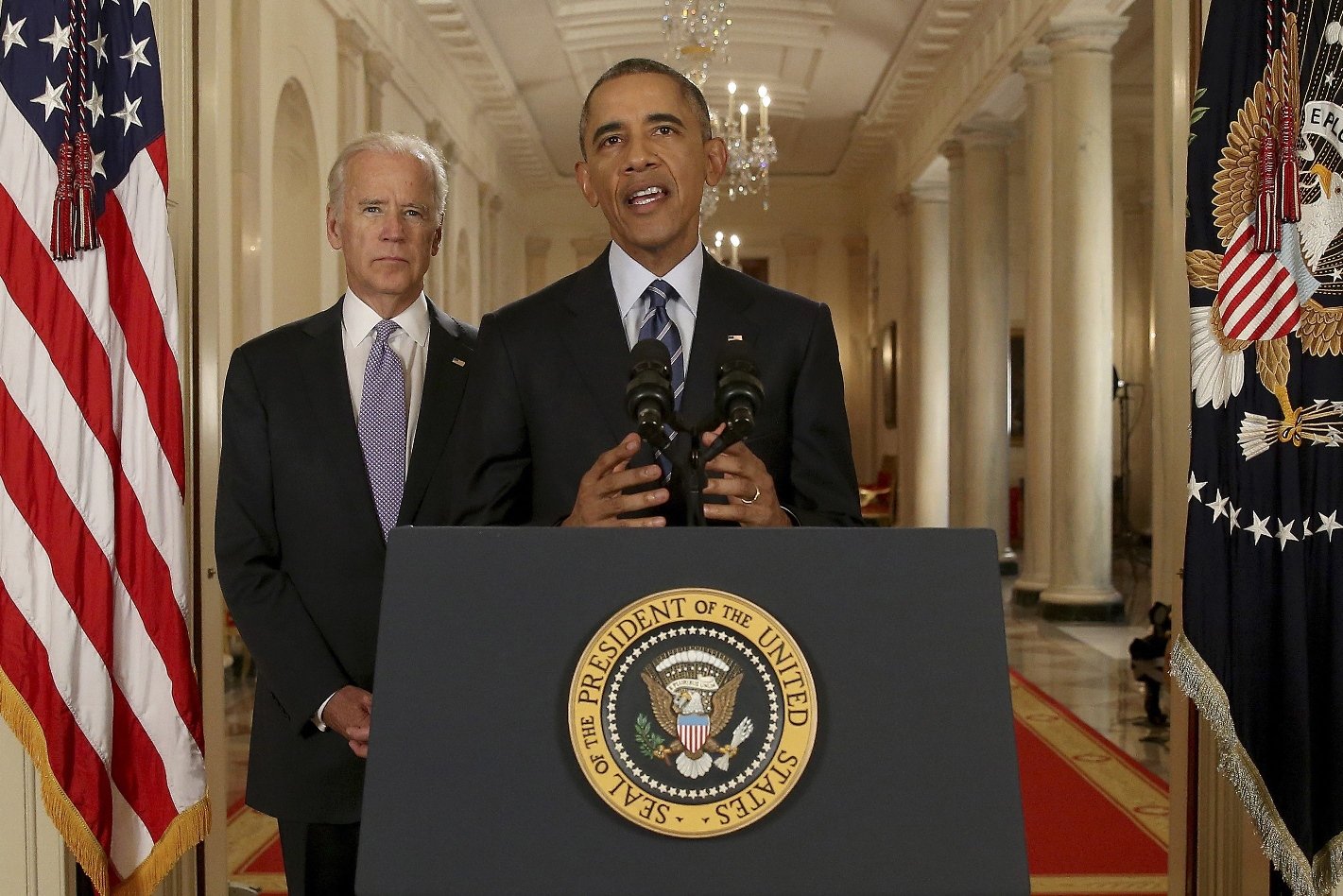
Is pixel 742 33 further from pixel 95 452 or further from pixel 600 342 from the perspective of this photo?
pixel 600 342

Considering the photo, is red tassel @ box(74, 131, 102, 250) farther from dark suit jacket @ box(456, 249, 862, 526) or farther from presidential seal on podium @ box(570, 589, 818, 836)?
presidential seal on podium @ box(570, 589, 818, 836)

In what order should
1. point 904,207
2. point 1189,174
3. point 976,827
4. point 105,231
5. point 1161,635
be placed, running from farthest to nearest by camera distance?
point 904,207
point 1161,635
point 1189,174
point 105,231
point 976,827

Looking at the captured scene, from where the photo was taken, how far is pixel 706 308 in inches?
82.6

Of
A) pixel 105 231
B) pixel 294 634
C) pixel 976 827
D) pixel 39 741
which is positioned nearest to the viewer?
pixel 976 827

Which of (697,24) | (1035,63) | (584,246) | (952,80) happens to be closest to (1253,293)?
(697,24)

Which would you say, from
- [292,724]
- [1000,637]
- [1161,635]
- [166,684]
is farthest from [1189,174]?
[1161,635]

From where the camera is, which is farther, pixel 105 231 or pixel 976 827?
pixel 105 231

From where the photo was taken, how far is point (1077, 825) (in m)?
5.12

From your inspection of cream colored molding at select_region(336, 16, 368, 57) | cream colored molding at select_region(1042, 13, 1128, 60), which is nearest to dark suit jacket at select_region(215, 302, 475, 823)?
cream colored molding at select_region(336, 16, 368, 57)

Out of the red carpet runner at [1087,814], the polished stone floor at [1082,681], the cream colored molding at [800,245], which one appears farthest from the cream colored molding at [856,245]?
the red carpet runner at [1087,814]

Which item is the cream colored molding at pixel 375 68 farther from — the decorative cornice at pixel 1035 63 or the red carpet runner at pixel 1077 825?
the red carpet runner at pixel 1077 825

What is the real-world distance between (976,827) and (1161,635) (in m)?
5.41

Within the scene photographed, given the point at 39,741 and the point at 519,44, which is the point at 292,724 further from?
the point at 519,44

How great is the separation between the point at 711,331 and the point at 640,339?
12cm
